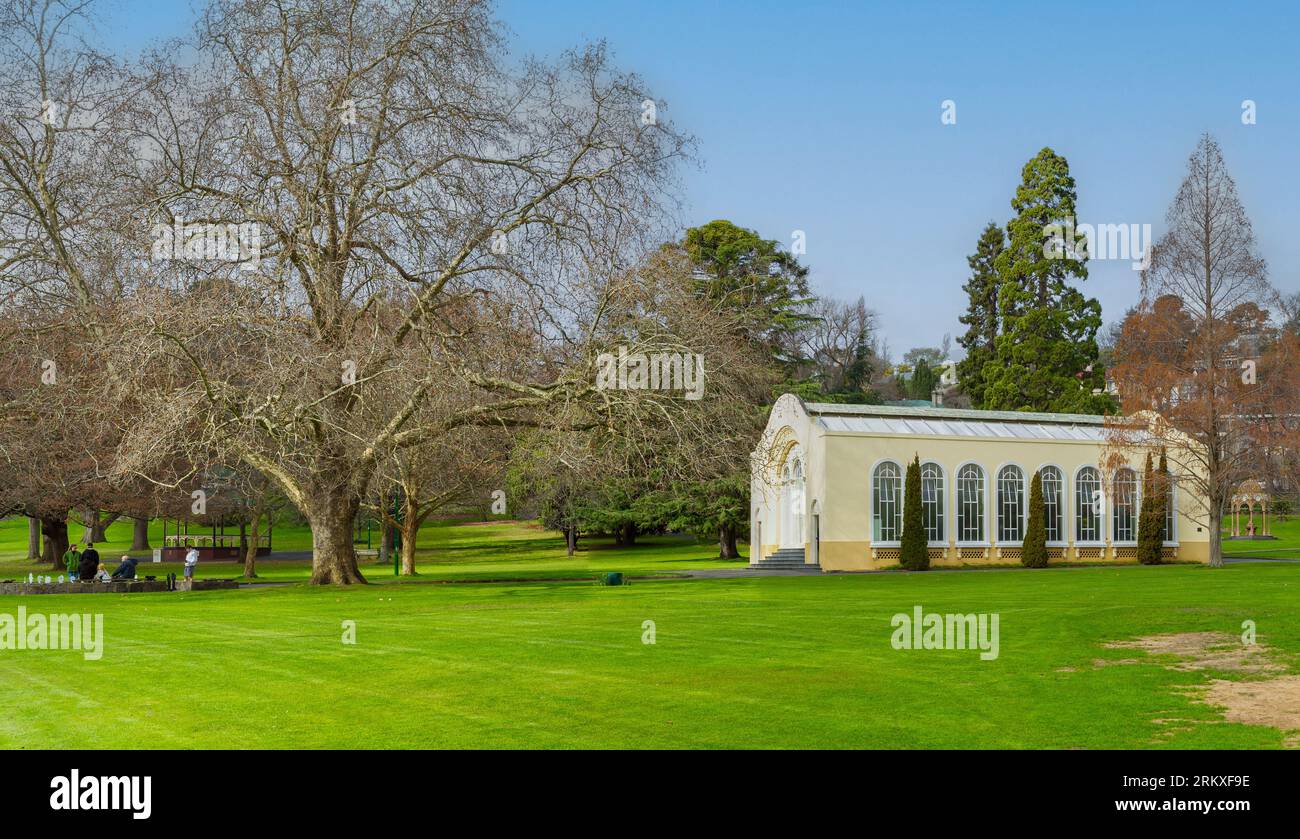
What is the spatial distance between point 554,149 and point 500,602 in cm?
1111

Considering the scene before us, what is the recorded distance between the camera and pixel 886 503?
138ft

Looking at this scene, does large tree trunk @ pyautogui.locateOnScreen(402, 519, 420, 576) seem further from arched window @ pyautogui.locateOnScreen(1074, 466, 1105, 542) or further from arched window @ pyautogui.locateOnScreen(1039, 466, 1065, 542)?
arched window @ pyautogui.locateOnScreen(1074, 466, 1105, 542)

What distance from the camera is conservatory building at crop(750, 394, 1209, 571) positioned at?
4153 centimetres

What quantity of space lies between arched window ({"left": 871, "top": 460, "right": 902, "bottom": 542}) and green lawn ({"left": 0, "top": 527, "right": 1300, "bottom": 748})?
1738cm

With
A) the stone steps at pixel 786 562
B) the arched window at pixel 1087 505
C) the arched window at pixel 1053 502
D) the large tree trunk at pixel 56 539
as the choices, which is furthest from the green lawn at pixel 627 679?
the large tree trunk at pixel 56 539

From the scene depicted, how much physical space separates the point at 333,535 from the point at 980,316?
1977 inches

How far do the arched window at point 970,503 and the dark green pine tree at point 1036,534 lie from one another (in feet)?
5.50

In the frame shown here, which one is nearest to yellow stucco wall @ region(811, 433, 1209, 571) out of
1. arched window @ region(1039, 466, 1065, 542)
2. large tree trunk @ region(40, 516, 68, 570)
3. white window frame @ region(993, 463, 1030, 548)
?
white window frame @ region(993, 463, 1030, 548)

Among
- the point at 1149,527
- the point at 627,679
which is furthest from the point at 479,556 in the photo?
the point at 627,679

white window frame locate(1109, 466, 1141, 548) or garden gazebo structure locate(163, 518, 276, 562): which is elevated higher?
white window frame locate(1109, 466, 1141, 548)

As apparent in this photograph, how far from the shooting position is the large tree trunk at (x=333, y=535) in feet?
98.8

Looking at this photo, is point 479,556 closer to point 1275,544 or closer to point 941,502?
point 941,502
